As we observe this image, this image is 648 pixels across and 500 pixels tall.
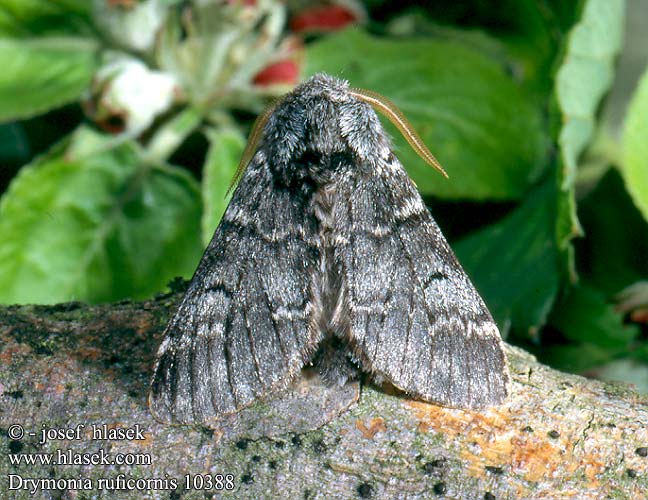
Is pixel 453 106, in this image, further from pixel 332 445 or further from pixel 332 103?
pixel 332 445

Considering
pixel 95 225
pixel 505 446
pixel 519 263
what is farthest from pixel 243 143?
pixel 505 446

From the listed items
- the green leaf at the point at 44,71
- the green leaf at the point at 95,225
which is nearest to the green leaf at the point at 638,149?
the green leaf at the point at 95,225

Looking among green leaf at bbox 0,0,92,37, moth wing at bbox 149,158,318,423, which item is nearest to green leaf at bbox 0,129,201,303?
green leaf at bbox 0,0,92,37

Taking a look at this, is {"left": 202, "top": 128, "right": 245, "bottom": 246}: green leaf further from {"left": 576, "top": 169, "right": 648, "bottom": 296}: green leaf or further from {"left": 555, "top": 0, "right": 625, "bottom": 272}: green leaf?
{"left": 576, "top": 169, "right": 648, "bottom": 296}: green leaf

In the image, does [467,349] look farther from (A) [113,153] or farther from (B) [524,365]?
(A) [113,153]

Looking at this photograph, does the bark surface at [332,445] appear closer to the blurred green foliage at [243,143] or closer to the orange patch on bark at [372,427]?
the orange patch on bark at [372,427]

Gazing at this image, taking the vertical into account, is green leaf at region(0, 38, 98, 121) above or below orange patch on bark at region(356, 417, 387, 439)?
below
